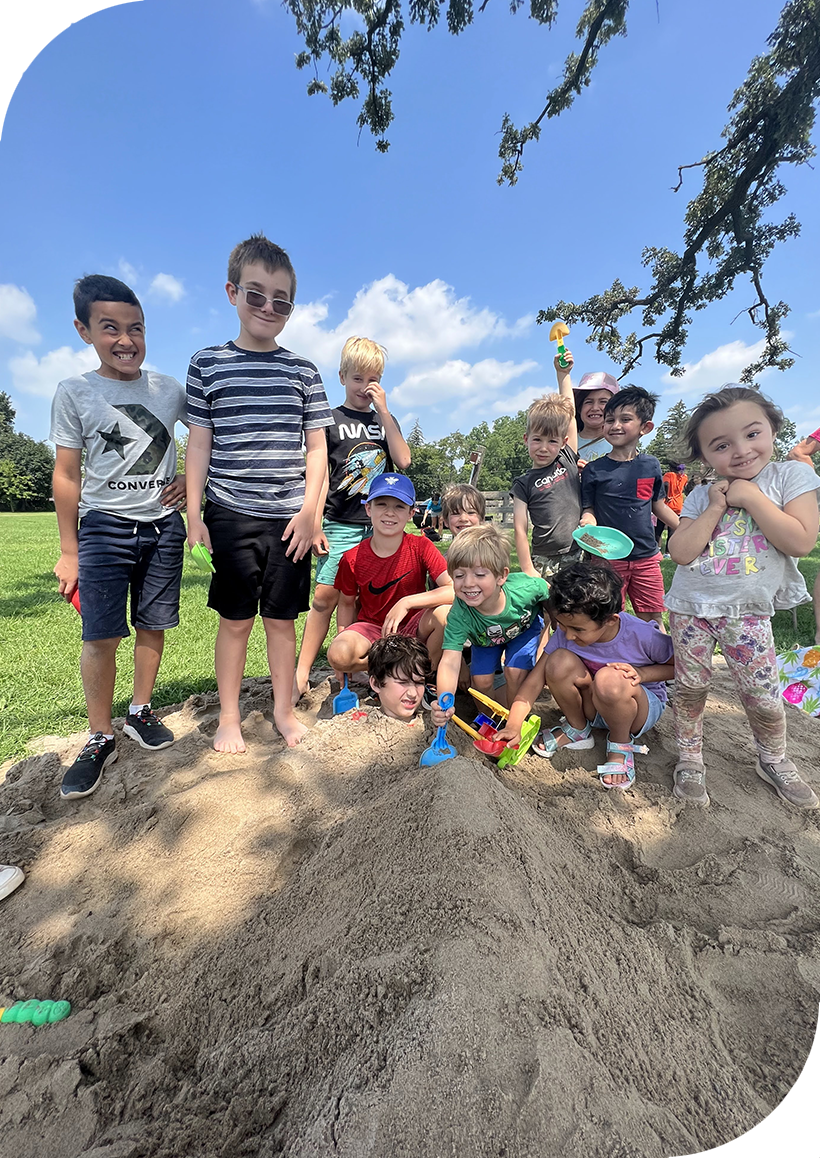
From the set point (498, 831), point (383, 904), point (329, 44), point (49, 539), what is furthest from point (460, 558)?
point (49, 539)

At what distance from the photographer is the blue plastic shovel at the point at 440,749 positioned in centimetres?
221

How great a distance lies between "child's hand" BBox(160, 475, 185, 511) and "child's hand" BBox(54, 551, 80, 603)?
0.48 metres

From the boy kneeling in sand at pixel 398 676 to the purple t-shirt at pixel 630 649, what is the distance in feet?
2.34

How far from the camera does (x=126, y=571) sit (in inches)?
99.1

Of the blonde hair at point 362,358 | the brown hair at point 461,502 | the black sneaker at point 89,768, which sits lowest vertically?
the black sneaker at point 89,768

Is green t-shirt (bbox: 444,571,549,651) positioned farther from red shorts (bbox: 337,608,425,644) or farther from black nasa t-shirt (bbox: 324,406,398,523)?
black nasa t-shirt (bbox: 324,406,398,523)

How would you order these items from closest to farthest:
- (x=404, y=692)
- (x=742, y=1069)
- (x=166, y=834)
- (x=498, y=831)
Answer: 1. (x=742, y=1069)
2. (x=498, y=831)
3. (x=166, y=834)
4. (x=404, y=692)

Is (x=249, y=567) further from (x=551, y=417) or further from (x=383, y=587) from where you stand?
(x=551, y=417)

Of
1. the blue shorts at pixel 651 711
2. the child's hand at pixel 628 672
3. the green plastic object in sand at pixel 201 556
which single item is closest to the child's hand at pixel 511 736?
the blue shorts at pixel 651 711

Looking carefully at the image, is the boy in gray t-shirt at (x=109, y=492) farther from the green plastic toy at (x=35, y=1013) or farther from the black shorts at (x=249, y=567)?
the green plastic toy at (x=35, y=1013)

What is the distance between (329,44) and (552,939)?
43.1 ft

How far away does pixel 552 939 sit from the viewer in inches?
50.2

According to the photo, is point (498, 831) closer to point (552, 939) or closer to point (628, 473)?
point (552, 939)

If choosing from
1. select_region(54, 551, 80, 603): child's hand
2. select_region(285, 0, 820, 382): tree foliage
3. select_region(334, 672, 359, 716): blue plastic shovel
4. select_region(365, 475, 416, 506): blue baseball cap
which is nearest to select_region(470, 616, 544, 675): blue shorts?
select_region(334, 672, 359, 716): blue plastic shovel
